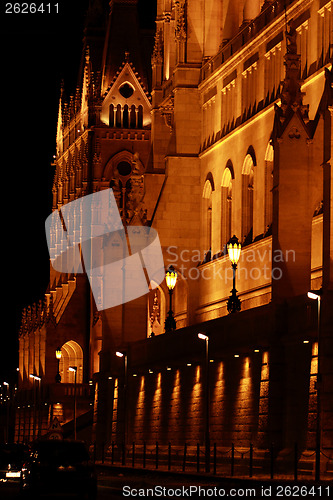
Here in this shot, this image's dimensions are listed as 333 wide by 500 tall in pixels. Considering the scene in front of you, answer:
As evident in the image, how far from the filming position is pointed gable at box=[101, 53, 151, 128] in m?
121

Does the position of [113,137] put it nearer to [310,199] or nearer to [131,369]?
[131,369]

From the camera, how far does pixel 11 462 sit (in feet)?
161

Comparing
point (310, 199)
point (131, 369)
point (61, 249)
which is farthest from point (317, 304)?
point (61, 249)

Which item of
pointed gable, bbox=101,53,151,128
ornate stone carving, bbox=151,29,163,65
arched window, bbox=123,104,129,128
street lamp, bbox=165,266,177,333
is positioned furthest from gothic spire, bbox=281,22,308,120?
arched window, bbox=123,104,129,128

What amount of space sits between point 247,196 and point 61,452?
1369 inches

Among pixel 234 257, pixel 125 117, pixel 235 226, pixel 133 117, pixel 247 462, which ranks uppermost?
pixel 125 117

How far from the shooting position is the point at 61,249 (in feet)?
437

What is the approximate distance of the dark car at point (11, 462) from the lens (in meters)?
48.4

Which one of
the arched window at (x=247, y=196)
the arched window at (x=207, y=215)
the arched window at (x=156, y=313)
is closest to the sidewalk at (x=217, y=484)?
the arched window at (x=247, y=196)

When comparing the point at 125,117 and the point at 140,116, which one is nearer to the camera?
the point at 140,116

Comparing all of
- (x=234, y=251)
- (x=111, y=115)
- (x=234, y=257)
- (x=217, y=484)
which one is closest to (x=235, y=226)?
(x=234, y=251)

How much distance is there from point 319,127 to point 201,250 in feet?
81.7

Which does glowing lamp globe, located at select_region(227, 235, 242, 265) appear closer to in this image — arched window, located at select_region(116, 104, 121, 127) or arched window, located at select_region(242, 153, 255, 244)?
arched window, located at select_region(242, 153, 255, 244)

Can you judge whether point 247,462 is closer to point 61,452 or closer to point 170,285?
point 61,452
